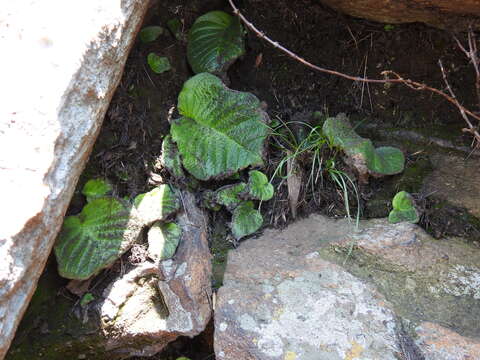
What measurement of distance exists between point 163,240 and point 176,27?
1.09m

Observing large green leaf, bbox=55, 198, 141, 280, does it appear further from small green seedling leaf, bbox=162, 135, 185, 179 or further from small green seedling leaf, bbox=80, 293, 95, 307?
small green seedling leaf, bbox=162, 135, 185, 179

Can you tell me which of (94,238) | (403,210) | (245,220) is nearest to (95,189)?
(94,238)

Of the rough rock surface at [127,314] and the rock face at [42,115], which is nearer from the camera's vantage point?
the rock face at [42,115]

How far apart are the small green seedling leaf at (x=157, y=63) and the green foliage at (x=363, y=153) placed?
2.65ft

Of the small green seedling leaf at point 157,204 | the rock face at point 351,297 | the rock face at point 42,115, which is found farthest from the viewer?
the small green seedling leaf at point 157,204

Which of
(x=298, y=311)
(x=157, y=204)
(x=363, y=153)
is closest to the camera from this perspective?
(x=298, y=311)

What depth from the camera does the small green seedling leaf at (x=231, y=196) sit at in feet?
7.29

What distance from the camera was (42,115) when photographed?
154cm

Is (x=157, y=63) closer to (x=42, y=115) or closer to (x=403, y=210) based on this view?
(x=42, y=115)

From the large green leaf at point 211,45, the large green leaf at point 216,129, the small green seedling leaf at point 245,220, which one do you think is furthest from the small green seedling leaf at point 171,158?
the large green leaf at point 211,45

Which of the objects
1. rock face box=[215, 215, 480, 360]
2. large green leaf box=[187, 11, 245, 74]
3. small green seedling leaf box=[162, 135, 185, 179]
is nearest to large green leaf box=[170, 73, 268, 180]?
small green seedling leaf box=[162, 135, 185, 179]

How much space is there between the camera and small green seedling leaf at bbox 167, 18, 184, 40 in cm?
242

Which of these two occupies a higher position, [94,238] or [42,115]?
[42,115]

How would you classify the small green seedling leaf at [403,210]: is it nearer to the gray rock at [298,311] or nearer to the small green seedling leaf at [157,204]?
the gray rock at [298,311]
